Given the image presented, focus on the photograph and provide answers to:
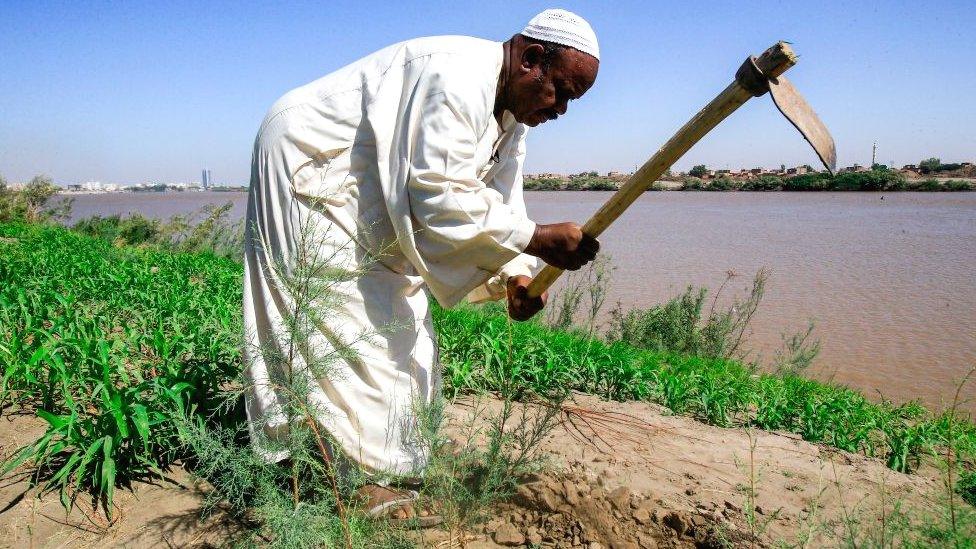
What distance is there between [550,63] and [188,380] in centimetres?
196

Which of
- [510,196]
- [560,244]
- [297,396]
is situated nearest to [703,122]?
[560,244]

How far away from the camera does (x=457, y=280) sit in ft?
7.49

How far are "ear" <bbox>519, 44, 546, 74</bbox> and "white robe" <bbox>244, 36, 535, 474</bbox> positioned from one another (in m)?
0.08

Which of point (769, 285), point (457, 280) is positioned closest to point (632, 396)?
point (457, 280)

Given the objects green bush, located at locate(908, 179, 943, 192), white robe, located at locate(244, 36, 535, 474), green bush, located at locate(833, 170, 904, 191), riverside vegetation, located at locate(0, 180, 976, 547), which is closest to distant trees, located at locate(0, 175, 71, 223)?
riverside vegetation, located at locate(0, 180, 976, 547)

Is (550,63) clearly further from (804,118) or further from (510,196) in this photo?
(804,118)

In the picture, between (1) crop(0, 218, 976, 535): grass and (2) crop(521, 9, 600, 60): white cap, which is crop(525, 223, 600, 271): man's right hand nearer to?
(1) crop(0, 218, 976, 535): grass

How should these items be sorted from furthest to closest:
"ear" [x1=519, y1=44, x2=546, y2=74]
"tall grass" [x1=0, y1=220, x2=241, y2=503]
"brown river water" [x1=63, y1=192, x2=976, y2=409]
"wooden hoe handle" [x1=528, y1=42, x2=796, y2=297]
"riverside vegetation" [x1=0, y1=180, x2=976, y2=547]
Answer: "brown river water" [x1=63, y1=192, x2=976, y2=409] < "tall grass" [x1=0, y1=220, x2=241, y2=503] < "ear" [x1=519, y1=44, x2=546, y2=74] < "wooden hoe handle" [x1=528, y1=42, x2=796, y2=297] < "riverside vegetation" [x1=0, y1=180, x2=976, y2=547]

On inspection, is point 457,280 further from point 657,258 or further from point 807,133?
point 657,258

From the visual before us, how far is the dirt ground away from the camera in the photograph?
7.53 feet

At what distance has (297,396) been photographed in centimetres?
184

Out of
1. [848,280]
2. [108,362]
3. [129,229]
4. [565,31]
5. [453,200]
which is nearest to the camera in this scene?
[453,200]

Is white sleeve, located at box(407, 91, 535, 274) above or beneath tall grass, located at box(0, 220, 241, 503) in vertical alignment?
above

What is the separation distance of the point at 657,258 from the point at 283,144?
11.5 metres
